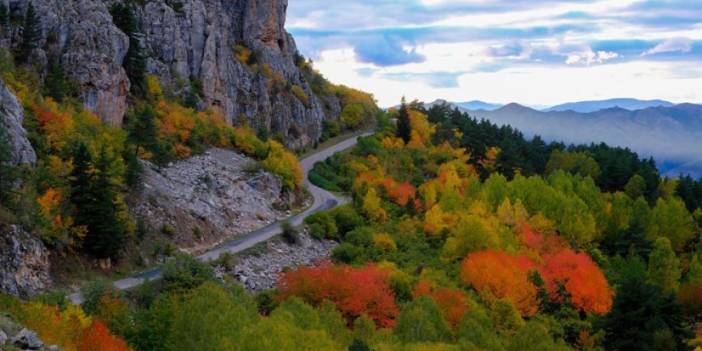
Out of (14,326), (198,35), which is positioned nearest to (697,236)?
(198,35)

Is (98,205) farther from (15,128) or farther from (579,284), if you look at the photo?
(579,284)

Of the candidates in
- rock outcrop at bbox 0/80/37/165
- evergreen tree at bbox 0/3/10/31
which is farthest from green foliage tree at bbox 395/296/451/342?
evergreen tree at bbox 0/3/10/31

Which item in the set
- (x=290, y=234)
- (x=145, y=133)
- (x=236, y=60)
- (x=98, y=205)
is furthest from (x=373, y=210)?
(x=236, y=60)

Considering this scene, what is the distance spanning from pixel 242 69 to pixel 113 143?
36.2 meters

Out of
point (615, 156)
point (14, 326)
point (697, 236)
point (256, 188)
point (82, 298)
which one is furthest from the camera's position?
point (615, 156)

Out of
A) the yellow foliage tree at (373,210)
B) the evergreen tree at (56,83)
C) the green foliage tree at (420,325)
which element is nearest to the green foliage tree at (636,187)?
the yellow foliage tree at (373,210)

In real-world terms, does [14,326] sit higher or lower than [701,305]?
higher

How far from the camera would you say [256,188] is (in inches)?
2569

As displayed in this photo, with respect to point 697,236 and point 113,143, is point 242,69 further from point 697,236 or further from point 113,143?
point 697,236

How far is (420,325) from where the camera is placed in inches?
1515

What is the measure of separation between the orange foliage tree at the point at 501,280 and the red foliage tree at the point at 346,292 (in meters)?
11.0

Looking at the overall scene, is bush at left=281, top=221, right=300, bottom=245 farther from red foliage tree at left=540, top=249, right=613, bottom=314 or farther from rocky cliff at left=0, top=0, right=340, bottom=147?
red foliage tree at left=540, top=249, right=613, bottom=314

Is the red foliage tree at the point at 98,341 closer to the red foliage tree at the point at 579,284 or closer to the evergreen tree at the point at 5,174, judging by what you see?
the evergreen tree at the point at 5,174

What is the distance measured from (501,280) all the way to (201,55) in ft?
138
